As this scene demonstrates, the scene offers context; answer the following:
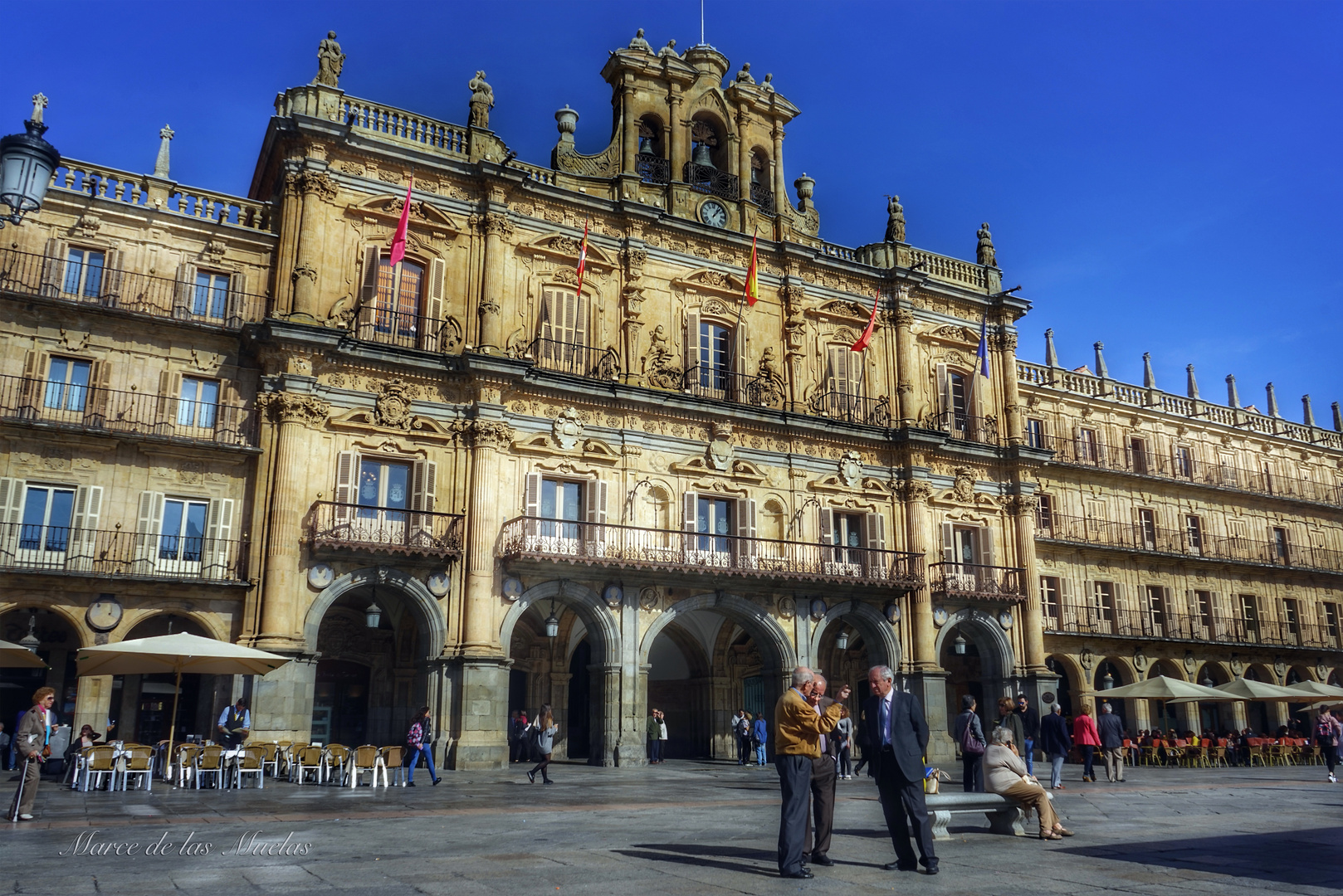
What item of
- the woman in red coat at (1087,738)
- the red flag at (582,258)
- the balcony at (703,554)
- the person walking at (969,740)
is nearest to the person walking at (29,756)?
the person walking at (969,740)

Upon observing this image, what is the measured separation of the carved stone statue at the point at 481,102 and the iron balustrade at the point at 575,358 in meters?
5.89

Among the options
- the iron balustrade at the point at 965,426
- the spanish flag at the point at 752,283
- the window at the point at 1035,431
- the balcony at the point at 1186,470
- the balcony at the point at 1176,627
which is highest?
the spanish flag at the point at 752,283

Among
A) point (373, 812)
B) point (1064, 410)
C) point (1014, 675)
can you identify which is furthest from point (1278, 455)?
point (373, 812)

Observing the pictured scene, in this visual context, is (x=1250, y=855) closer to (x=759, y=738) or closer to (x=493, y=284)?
(x=759, y=738)

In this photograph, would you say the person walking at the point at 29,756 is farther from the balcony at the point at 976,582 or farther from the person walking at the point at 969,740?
the balcony at the point at 976,582

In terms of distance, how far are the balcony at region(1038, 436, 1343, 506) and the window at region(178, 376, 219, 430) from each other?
25829 millimetres

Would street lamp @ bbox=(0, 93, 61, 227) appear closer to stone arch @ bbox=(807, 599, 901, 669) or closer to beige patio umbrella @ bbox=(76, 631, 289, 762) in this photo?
beige patio umbrella @ bbox=(76, 631, 289, 762)

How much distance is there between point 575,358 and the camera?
2647 cm

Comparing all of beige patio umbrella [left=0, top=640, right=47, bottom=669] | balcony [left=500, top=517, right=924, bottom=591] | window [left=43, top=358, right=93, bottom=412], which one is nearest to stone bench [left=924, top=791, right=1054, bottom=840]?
balcony [left=500, top=517, right=924, bottom=591]

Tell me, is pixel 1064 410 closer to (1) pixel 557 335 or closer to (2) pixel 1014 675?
(2) pixel 1014 675

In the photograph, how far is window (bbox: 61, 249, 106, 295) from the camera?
22.5 m

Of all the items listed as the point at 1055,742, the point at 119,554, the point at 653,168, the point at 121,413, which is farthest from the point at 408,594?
the point at 653,168

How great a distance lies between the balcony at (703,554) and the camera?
945 inches

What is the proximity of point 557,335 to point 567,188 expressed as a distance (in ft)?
13.5
